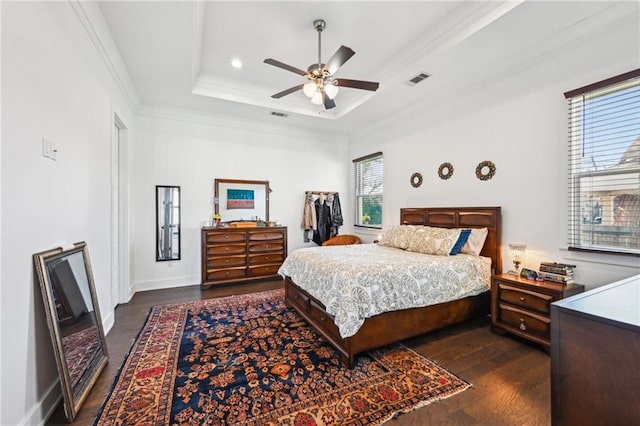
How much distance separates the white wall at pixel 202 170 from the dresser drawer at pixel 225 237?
19.6 inches

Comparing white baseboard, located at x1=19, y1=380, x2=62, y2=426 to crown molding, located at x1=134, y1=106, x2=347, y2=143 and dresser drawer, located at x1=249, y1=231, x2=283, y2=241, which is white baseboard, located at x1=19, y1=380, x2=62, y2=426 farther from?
crown molding, located at x1=134, y1=106, x2=347, y2=143

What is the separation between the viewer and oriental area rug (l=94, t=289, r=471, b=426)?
1.69m

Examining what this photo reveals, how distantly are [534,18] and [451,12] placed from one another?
688 millimetres

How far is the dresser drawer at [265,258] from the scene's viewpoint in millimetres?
4652

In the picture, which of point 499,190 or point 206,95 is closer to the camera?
point 499,190

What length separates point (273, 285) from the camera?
4.52 metres

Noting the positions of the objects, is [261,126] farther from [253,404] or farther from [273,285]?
[253,404]

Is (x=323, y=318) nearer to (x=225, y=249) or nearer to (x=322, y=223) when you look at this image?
(x=225, y=249)

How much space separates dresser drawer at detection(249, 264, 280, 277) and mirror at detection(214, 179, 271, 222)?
3.00ft

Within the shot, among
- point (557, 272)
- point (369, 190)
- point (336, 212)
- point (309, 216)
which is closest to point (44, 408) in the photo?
point (557, 272)

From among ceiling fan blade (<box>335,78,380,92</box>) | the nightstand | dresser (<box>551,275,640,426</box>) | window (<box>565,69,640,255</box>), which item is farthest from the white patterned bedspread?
ceiling fan blade (<box>335,78,380,92</box>)

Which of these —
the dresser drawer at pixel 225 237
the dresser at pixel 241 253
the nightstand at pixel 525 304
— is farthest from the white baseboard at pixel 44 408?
the nightstand at pixel 525 304

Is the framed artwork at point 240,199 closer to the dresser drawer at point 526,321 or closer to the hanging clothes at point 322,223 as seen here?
the hanging clothes at point 322,223

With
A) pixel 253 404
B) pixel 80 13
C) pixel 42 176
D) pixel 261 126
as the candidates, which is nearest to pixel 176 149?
pixel 261 126
